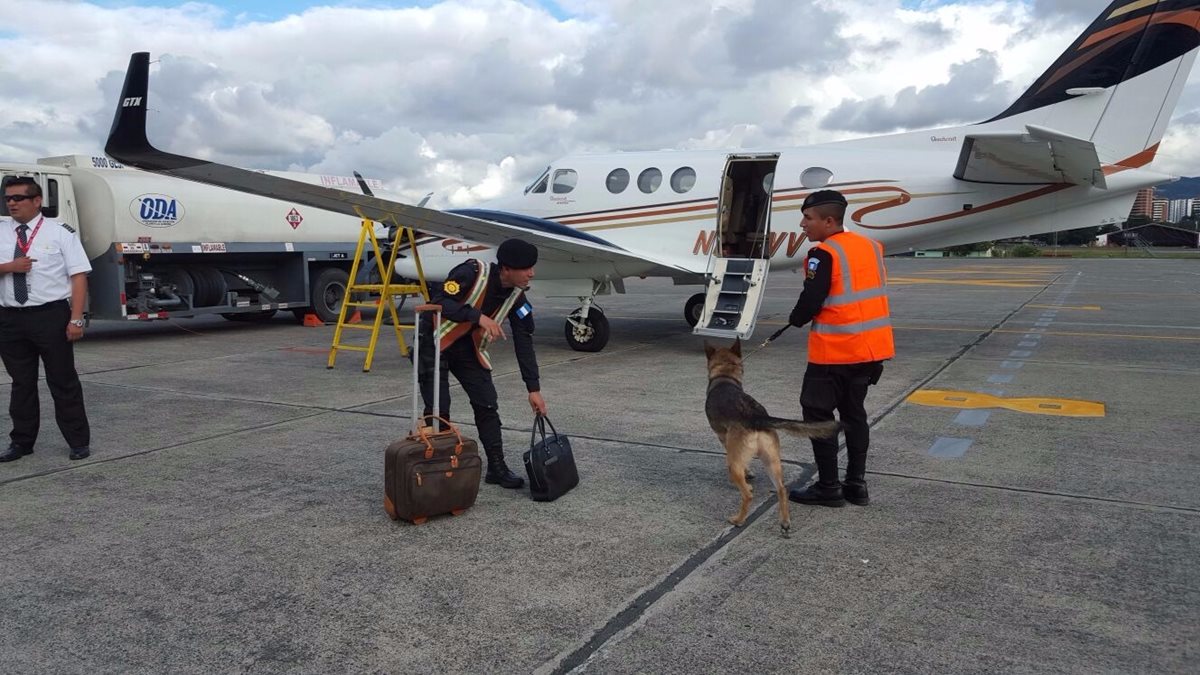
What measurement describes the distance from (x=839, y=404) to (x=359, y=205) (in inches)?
263

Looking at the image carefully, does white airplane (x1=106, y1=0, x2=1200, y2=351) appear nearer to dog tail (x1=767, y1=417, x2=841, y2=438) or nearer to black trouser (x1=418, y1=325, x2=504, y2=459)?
black trouser (x1=418, y1=325, x2=504, y2=459)

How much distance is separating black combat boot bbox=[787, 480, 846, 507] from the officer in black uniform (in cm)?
163

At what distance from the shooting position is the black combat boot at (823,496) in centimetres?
495

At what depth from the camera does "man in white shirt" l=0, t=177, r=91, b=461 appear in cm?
588

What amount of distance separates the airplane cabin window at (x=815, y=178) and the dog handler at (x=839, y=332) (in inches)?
287

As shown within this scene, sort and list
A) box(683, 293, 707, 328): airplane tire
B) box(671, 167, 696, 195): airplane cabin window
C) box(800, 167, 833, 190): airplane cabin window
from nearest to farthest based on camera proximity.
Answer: box(800, 167, 833, 190): airplane cabin window → box(671, 167, 696, 195): airplane cabin window → box(683, 293, 707, 328): airplane tire

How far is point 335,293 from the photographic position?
17078mm

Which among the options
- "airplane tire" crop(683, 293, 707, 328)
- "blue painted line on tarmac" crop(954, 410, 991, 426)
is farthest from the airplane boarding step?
"blue painted line on tarmac" crop(954, 410, 991, 426)

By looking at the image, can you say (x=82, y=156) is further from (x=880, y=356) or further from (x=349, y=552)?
(x=880, y=356)

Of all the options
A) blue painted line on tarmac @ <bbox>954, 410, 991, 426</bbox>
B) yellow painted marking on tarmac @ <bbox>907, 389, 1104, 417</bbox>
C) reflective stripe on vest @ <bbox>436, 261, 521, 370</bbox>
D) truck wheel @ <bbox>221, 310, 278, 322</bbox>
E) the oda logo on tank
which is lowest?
blue painted line on tarmac @ <bbox>954, 410, 991, 426</bbox>

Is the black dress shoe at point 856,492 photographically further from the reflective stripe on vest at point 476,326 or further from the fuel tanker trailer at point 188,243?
the fuel tanker trailer at point 188,243

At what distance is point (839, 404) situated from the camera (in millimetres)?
4965

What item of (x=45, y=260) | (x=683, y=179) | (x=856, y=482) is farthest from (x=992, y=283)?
(x=45, y=260)

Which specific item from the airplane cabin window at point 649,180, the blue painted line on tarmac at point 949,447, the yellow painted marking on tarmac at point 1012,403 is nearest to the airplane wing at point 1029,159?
the yellow painted marking on tarmac at point 1012,403
